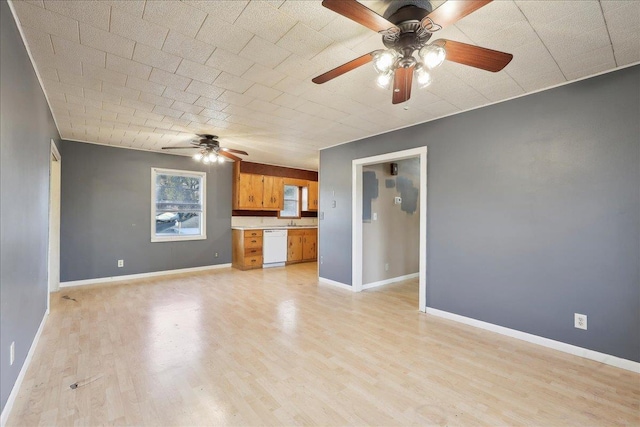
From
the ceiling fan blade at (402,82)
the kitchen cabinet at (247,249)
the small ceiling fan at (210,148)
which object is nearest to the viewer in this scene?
the ceiling fan blade at (402,82)

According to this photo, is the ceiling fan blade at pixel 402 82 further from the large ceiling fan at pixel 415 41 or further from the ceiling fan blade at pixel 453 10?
the ceiling fan blade at pixel 453 10

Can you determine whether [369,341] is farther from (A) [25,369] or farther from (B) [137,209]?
(B) [137,209]

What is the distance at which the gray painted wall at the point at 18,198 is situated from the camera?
1.70 metres

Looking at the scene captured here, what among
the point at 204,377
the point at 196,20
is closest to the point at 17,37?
the point at 196,20

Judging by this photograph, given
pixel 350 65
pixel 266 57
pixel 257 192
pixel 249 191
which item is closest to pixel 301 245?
pixel 257 192

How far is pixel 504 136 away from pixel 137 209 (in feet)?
19.6

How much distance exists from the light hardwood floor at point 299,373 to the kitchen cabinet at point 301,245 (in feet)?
11.0

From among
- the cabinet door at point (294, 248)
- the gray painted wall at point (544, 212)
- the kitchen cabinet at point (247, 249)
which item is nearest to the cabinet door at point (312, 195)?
the cabinet door at point (294, 248)

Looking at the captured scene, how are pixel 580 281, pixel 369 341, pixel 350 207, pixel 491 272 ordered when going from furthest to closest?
pixel 350 207, pixel 491 272, pixel 369 341, pixel 580 281

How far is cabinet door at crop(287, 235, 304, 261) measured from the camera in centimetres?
712

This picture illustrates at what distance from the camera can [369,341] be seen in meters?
2.91

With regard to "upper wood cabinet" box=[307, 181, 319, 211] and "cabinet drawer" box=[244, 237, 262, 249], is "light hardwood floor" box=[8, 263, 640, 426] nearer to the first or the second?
"cabinet drawer" box=[244, 237, 262, 249]

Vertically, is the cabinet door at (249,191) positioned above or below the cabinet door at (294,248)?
above

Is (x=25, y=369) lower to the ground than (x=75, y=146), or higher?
lower
